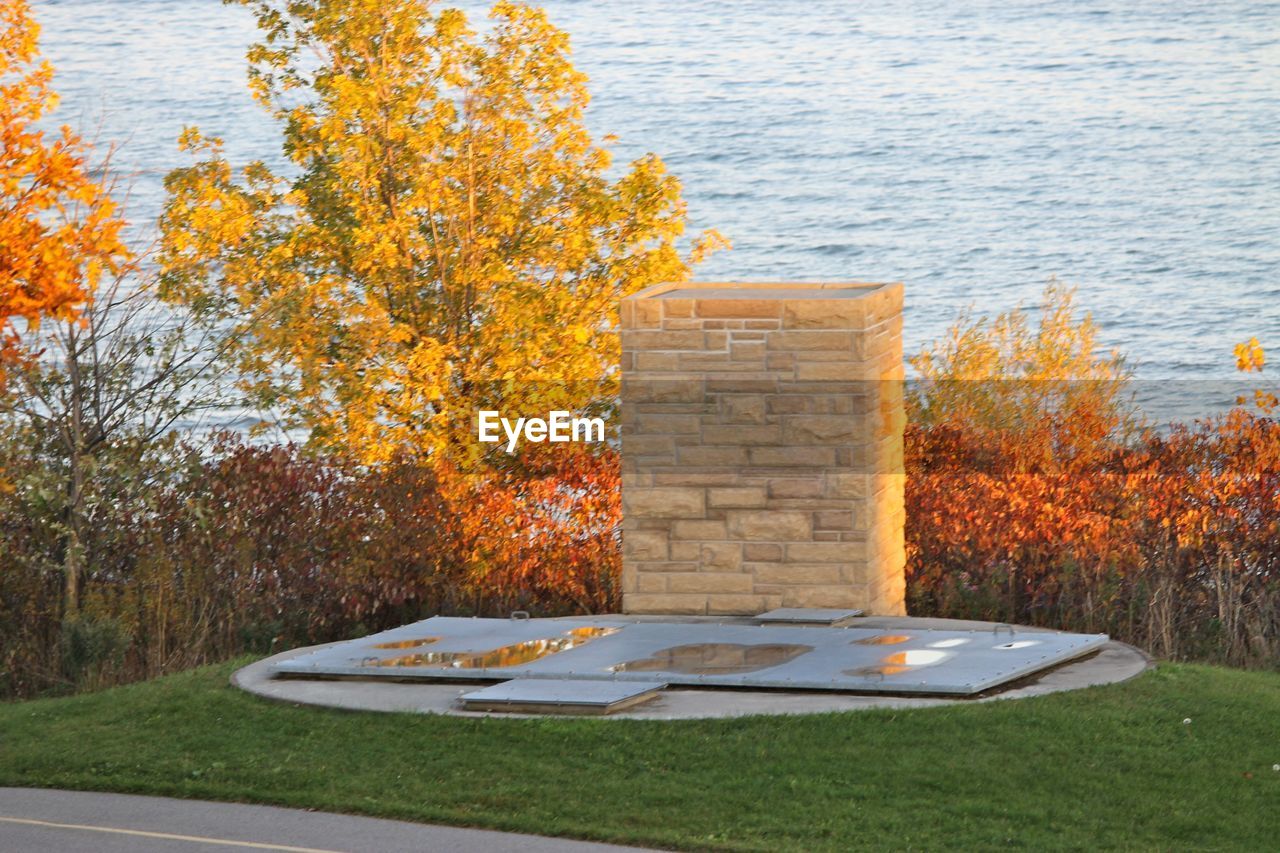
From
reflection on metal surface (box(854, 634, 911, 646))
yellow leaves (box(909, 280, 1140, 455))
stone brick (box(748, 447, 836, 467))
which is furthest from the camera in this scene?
yellow leaves (box(909, 280, 1140, 455))

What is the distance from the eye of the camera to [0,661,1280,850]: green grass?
916 centimetres

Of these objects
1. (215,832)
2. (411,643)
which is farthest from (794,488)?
(215,832)

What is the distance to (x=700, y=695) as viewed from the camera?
11.3 m

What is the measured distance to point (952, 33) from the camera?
7862 cm

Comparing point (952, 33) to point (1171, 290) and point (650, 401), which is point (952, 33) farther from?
point (650, 401)

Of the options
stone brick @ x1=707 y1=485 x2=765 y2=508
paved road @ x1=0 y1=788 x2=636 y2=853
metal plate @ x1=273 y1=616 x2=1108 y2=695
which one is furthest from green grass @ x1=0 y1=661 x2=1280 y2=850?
stone brick @ x1=707 y1=485 x2=765 y2=508

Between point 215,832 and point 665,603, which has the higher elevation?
point 665,603

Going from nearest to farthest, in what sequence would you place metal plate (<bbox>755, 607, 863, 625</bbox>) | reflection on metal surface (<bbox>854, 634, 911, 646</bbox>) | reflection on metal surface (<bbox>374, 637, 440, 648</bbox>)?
1. reflection on metal surface (<bbox>854, 634, 911, 646</bbox>)
2. reflection on metal surface (<bbox>374, 637, 440, 648</bbox>)
3. metal plate (<bbox>755, 607, 863, 625</bbox>)

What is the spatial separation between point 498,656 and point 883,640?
242 centimetres

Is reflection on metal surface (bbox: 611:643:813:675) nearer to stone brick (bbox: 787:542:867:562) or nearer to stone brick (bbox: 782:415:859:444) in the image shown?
stone brick (bbox: 787:542:867:562)

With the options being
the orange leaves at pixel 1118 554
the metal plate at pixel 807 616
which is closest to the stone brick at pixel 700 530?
the metal plate at pixel 807 616

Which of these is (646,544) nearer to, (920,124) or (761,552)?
(761,552)

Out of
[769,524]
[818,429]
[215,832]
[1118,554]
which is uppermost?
[818,429]

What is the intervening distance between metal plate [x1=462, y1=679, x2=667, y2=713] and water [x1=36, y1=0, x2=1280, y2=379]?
48191 millimetres
